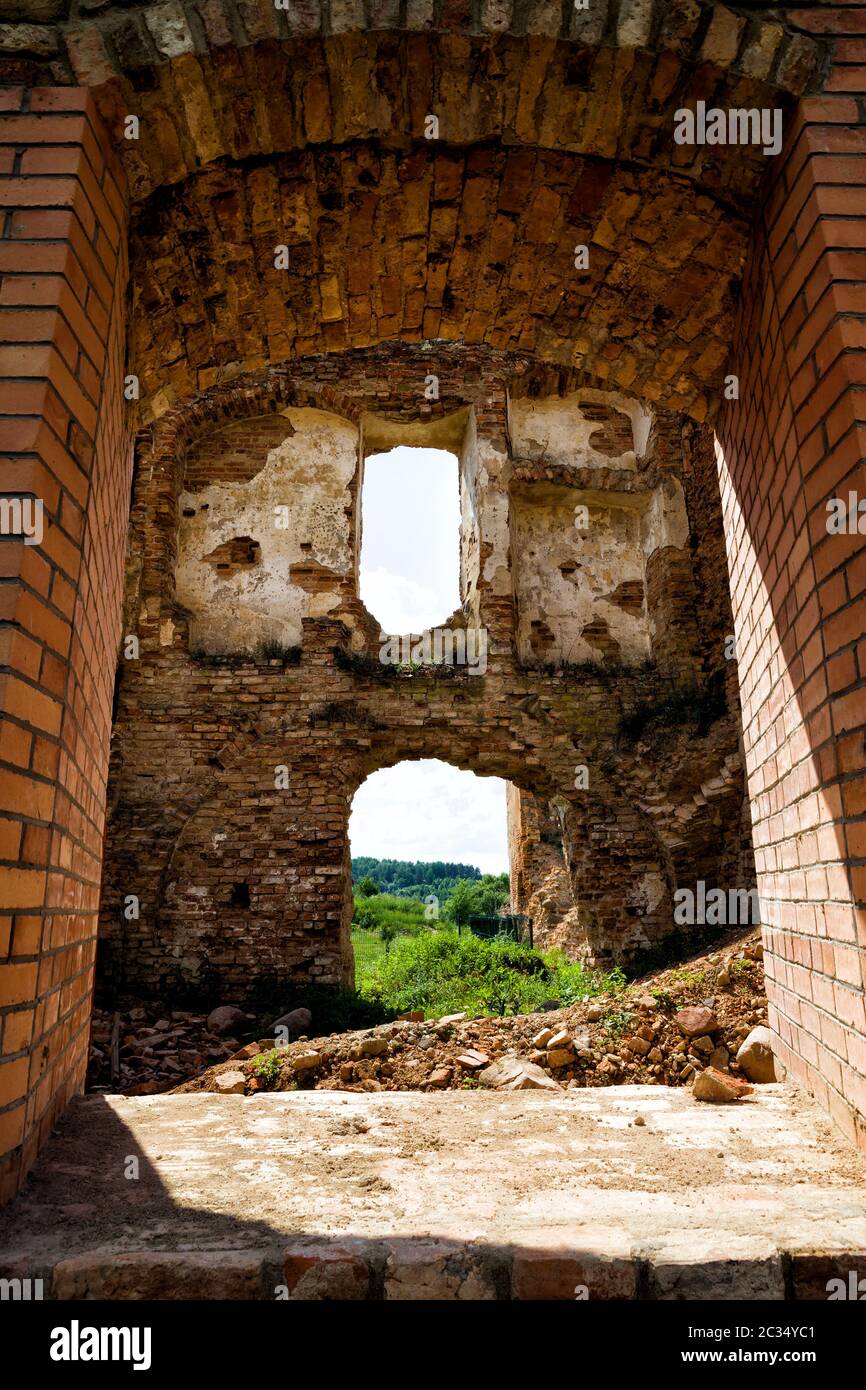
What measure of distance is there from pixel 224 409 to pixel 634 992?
7.76 meters

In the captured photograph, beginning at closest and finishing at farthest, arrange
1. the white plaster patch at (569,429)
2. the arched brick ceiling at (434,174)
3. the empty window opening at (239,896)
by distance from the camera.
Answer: the arched brick ceiling at (434,174) → the empty window opening at (239,896) → the white plaster patch at (569,429)

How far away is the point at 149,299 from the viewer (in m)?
2.55

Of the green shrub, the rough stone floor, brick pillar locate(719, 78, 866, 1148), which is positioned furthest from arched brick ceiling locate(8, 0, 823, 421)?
the green shrub

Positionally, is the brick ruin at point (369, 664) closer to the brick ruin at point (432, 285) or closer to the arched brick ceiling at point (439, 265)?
the brick ruin at point (432, 285)

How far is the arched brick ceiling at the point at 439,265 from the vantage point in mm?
2377

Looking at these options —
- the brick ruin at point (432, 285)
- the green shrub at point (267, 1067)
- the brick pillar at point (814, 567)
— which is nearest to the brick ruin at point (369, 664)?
the green shrub at point (267, 1067)

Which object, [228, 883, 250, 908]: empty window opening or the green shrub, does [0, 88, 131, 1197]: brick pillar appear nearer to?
the green shrub

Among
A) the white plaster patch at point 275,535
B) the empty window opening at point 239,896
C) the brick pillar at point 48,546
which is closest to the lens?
the brick pillar at point 48,546

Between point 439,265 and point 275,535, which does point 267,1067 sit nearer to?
point 439,265

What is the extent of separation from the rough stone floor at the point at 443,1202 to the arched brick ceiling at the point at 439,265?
93.9 inches

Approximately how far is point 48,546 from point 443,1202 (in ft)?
5.38

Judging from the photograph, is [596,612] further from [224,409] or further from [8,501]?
[8,501]

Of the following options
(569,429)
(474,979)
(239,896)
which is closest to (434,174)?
(239,896)

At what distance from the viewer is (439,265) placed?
108 inches
